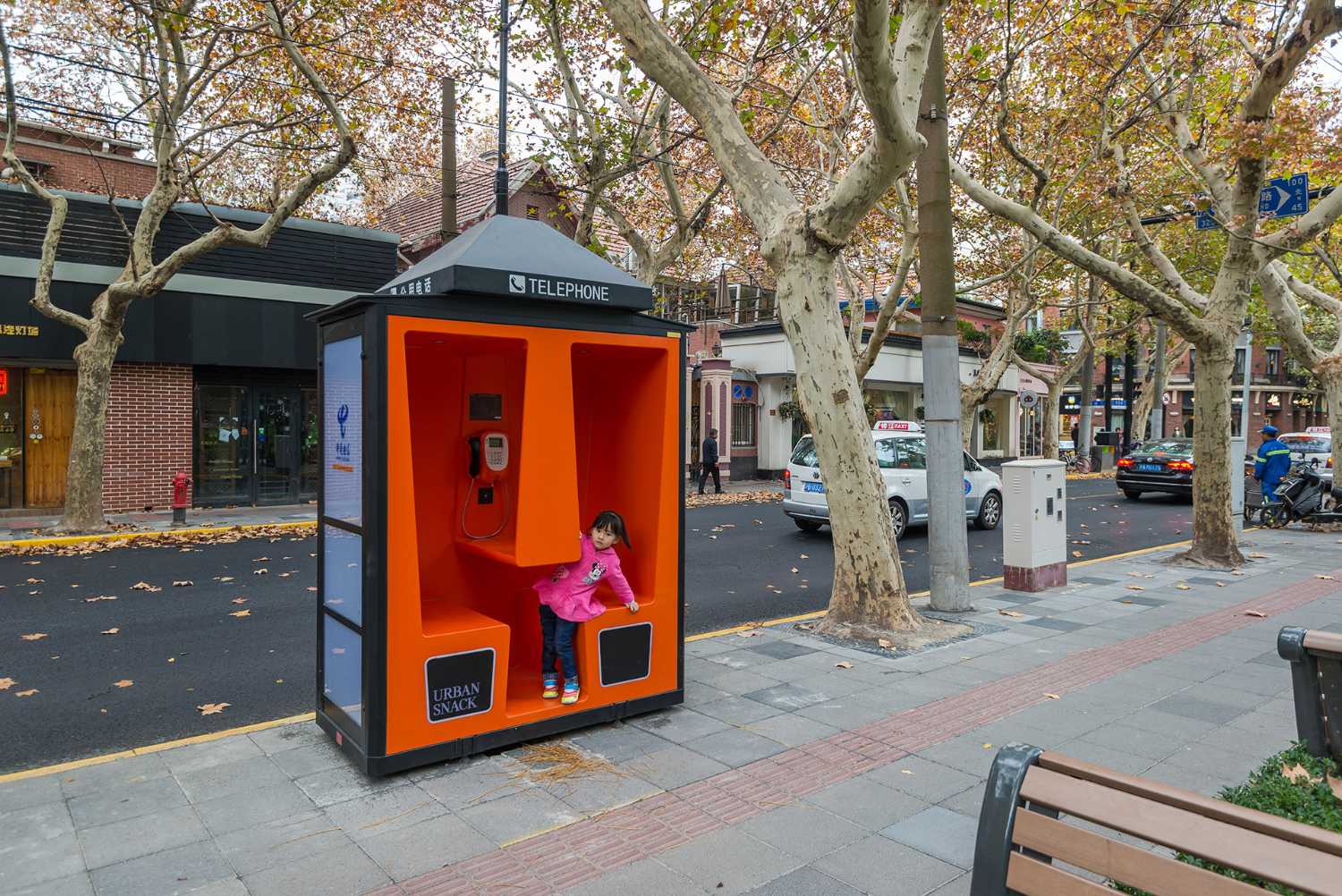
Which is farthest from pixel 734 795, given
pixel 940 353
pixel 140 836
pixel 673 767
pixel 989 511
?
pixel 989 511

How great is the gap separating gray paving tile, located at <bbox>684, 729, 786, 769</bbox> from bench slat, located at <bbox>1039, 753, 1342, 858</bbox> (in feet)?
7.38

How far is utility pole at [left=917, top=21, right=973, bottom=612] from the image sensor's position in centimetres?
795

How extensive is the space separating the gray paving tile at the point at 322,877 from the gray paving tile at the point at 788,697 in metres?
2.76

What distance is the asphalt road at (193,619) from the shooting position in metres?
5.39

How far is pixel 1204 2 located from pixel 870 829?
11.1 m

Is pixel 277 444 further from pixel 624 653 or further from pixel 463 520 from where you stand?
pixel 624 653

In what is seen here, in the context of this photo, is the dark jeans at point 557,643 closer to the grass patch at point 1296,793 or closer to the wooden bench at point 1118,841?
the wooden bench at point 1118,841

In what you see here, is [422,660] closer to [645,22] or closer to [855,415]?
[855,415]

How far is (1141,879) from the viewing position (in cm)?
206

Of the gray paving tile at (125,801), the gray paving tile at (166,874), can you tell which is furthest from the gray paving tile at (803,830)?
the gray paving tile at (125,801)

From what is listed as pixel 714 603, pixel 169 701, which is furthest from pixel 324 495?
pixel 714 603

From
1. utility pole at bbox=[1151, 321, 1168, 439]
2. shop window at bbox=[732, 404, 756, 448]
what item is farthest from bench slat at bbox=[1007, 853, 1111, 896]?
utility pole at bbox=[1151, 321, 1168, 439]

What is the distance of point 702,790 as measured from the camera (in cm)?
419

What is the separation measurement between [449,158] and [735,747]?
38.4 ft
